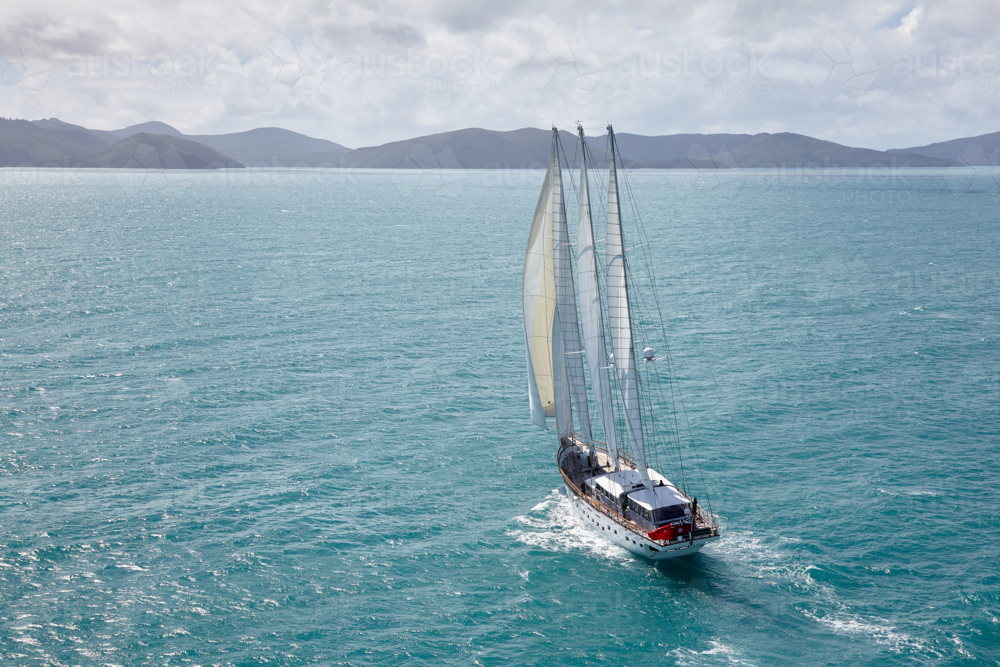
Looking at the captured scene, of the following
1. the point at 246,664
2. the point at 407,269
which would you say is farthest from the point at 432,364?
the point at 407,269

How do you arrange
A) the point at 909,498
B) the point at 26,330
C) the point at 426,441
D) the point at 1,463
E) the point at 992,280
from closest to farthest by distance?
the point at 909,498 → the point at 1,463 → the point at 426,441 → the point at 26,330 → the point at 992,280

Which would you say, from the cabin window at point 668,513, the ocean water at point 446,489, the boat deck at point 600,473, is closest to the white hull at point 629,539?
the boat deck at point 600,473

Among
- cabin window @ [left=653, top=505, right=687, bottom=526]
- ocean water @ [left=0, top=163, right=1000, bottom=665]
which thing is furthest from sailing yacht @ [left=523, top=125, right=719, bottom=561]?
ocean water @ [left=0, top=163, right=1000, bottom=665]

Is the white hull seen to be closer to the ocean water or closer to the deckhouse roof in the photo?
the ocean water

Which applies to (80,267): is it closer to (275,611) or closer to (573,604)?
(275,611)

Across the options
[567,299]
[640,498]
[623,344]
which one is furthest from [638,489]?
[567,299]

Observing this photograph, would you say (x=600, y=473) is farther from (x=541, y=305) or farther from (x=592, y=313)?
(x=541, y=305)
